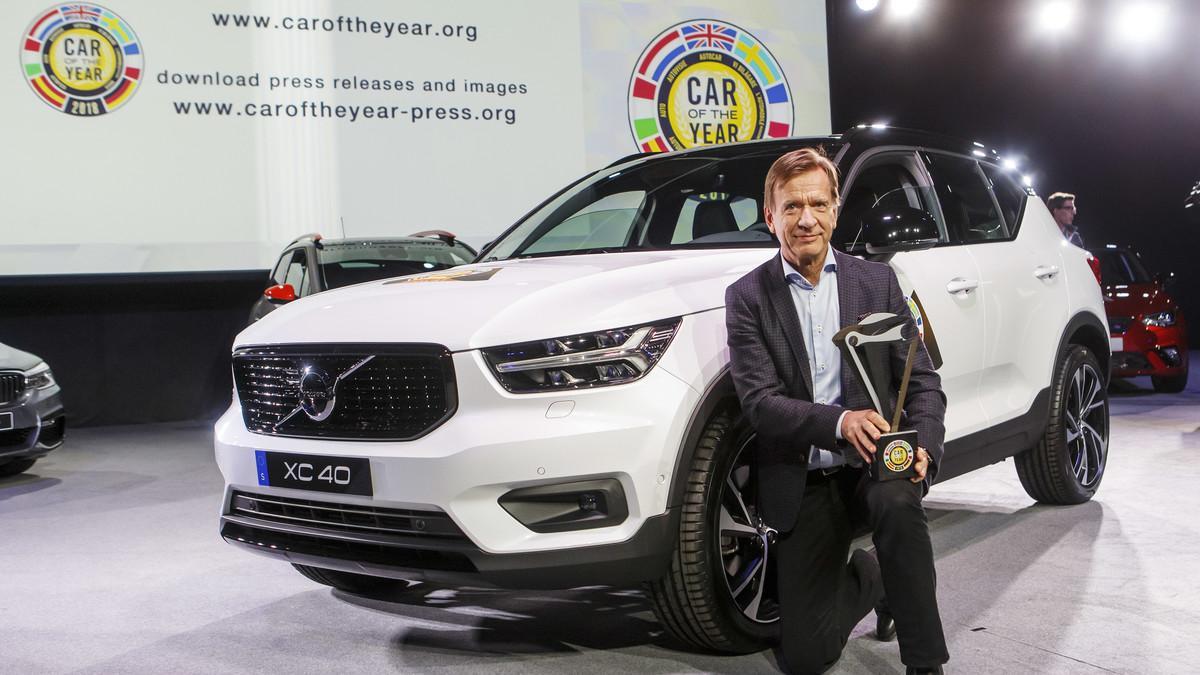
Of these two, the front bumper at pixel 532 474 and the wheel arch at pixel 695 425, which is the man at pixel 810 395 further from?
the front bumper at pixel 532 474

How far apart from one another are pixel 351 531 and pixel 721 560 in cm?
86

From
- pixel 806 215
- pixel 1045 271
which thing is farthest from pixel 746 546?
pixel 1045 271

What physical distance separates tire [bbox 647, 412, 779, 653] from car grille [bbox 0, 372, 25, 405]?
475cm

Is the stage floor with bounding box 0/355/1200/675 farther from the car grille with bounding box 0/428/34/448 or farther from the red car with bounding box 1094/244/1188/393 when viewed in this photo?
the red car with bounding box 1094/244/1188/393

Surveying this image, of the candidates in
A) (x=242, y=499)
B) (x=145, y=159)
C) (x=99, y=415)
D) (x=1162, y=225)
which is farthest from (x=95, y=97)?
(x=1162, y=225)

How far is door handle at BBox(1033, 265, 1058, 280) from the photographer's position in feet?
13.4

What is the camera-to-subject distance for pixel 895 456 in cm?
240

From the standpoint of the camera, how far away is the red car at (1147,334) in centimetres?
854

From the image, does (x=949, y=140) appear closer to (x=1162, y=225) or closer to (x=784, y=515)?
(x=784, y=515)

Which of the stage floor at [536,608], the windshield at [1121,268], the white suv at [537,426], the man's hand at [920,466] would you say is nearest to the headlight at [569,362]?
the white suv at [537,426]

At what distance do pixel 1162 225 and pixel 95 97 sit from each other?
10.7 metres

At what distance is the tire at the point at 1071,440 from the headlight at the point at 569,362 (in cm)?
227

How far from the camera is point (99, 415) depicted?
9.02 metres

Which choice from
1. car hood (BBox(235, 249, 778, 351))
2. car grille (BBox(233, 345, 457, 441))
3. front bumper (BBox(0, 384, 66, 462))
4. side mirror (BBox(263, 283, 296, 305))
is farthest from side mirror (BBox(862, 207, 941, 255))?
front bumper (BBox(0, 384, 66, 462))
